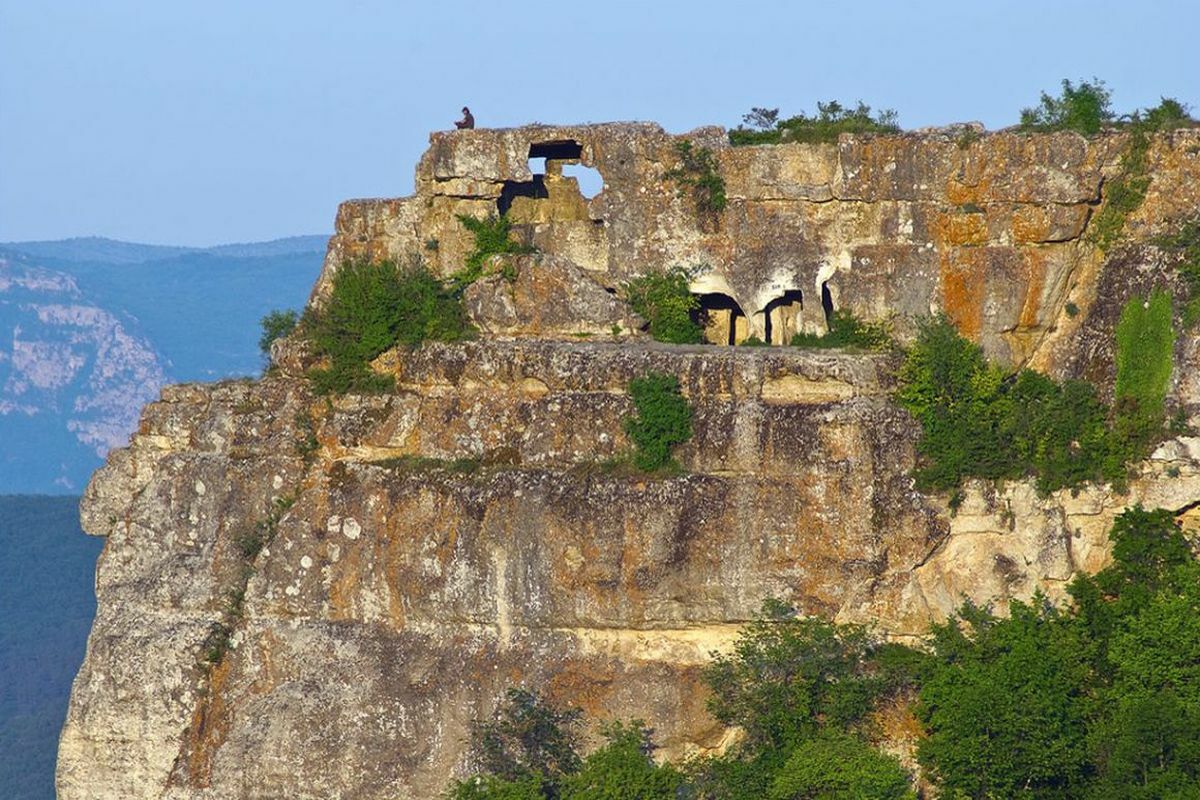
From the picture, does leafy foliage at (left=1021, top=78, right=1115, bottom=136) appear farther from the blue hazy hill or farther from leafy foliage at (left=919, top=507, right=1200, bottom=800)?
the blue hazy hill

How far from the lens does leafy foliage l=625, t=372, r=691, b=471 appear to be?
40125 mm

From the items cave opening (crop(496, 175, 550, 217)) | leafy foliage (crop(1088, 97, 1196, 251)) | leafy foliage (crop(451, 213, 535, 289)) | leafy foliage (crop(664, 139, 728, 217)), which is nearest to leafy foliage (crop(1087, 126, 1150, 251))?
leafy foliage (crop(1088, 97, 1196, 251))

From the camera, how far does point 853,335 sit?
4241 centimetres

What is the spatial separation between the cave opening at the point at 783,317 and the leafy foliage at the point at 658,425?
4316 millimetres

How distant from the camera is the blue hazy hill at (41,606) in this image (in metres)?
104

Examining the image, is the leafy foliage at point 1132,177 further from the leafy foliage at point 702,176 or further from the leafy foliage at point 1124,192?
the leafy foliage at point 702,176

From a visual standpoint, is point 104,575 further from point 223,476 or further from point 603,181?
point 603,181

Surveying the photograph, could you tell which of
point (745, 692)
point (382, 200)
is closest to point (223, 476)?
point (382, 200)

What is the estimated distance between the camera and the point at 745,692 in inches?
1529

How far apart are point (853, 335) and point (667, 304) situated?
326 cm

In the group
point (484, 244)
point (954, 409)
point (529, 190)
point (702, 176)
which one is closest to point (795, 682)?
point (954, 409)

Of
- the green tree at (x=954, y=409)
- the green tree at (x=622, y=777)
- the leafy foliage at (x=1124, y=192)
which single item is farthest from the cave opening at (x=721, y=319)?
the green tree at (x=622, y=777)

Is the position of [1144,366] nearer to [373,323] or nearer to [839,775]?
[839,775]

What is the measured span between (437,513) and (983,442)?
8575 mm
